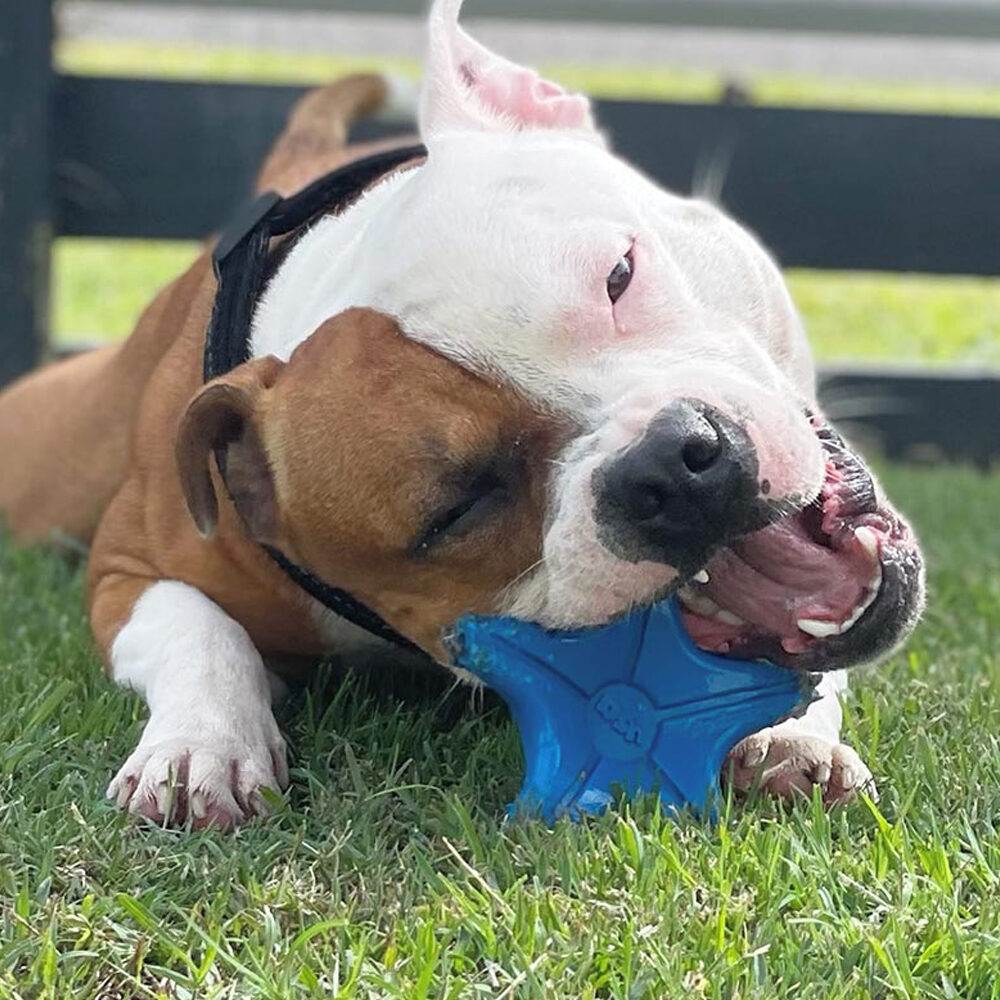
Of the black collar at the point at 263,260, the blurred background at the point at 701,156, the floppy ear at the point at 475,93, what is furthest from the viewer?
the blurred background at the point at 701,156

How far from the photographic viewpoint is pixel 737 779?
2420 millimetres

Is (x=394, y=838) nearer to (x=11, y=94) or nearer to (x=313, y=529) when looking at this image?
(x=313, y=529)

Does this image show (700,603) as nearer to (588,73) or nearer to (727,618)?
(727,618)

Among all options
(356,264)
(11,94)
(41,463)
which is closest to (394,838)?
(356,264)

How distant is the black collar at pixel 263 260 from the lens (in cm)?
276

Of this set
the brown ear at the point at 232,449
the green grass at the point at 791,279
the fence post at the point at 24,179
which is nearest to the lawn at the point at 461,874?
the brown ear at the point at 232,449

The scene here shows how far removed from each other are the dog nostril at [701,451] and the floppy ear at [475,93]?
108 centimetres

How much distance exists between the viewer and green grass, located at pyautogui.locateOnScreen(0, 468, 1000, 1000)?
6.13 ft

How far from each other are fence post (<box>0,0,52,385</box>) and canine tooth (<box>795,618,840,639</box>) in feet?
13.2

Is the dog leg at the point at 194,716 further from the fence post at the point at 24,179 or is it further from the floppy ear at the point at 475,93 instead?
the fence post at the point at 24,179

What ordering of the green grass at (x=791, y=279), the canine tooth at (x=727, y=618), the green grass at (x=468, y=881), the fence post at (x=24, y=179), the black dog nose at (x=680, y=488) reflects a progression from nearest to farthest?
the green grass at (x=468, y=881)
the black dog nose at (x=680, y=488)
the canine tooth at (x=727, y=618)
the fence post at (x=24, y=179)
the green grass at (x=791, y=279)

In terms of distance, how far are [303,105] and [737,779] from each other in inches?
113

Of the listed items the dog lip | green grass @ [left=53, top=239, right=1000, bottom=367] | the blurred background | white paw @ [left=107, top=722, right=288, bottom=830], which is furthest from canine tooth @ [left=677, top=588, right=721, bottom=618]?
green grass @ [left=53, top=239, right=1000, bottom=367]

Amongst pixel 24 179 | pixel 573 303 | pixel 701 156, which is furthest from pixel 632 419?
pixel 24 179
